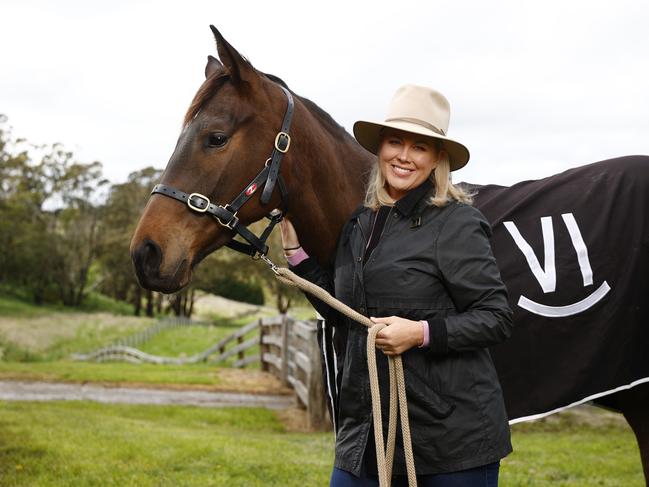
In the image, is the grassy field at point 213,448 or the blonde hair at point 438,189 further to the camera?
the grassy field at point 213,448

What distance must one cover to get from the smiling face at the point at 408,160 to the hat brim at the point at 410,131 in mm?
47

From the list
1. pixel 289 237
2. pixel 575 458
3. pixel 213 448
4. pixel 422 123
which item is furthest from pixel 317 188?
pixel 575 458

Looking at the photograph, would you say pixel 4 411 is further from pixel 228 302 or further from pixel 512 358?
pixel 228 302

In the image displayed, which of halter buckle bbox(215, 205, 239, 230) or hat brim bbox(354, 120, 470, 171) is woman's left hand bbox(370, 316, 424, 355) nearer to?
hat brim bbox(354, 120, 470, 171)

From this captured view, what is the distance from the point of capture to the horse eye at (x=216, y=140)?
2564mm

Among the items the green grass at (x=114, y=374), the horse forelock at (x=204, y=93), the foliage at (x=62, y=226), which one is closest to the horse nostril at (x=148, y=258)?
the horse forelock at (x=204, y=93)

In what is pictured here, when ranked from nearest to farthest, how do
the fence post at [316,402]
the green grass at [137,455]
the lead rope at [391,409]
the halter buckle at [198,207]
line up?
the lead rope at [391,409]
the halter buckle at [198,207]
the green grass at [137,455]
the fence post at [316,402]

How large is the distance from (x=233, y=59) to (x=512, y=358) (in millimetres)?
1830

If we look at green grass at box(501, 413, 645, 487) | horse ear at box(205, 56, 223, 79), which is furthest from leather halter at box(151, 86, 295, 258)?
green grass at box(501, 413, 645, 487)

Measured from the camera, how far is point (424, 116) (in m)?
2.31

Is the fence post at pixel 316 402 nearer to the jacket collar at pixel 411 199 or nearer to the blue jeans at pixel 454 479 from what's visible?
the blue jeans at pixel 454 479

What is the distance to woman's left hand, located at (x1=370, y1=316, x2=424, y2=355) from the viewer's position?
2.02m

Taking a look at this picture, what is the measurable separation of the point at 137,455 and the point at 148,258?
4465 millimetres

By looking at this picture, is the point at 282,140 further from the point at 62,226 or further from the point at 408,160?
the point at 62,226
